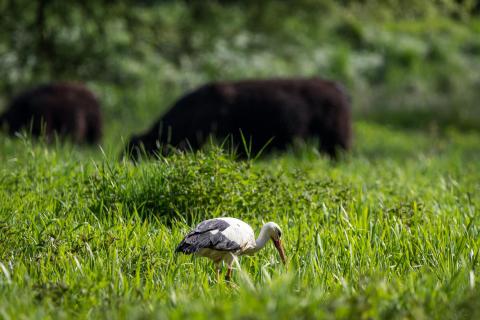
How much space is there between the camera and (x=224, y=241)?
11.3 ft

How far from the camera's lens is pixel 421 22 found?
27.1 m

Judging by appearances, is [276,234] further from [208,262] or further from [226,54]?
[226,54]

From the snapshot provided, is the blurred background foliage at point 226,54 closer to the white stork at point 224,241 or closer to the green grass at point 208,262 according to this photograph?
the green grass at point 208,262

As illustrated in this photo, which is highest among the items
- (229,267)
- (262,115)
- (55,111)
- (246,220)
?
(229,267)

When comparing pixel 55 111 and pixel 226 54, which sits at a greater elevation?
pixel 55 111

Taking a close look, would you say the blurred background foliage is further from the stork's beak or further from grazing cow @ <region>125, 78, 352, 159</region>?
the stork's beak

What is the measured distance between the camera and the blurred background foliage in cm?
1247

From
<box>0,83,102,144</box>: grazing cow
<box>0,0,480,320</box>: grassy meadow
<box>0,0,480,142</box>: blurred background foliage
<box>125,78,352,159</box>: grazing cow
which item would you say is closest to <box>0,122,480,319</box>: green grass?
<box>0,0,480,320</box>: grassy meadow

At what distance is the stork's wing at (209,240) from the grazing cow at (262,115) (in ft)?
15.4

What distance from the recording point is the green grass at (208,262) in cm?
276

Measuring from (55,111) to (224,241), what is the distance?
7.32m

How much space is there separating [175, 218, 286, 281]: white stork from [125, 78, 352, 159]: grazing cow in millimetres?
4613

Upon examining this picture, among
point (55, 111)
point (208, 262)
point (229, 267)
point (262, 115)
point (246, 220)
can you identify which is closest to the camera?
point (229, 267)

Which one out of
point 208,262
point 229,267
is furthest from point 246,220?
point 229,267
